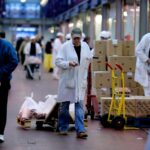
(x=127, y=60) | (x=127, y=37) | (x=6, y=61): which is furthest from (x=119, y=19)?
(x=6, y=61)

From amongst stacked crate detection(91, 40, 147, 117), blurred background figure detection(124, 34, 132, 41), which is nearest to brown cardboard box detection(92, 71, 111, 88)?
stacked crate detection(91, 40, 147, 117)

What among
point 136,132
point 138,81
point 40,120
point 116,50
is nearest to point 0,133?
point 40,120

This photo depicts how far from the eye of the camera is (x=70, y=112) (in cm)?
1007

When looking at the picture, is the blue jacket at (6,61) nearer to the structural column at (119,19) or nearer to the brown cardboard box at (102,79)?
the brown cardboard box at (102,79)

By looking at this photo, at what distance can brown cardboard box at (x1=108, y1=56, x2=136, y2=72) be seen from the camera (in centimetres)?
1228

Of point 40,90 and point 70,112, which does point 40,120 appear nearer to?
point 70,112

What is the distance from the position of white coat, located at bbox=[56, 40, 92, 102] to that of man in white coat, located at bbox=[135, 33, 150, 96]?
201 cm

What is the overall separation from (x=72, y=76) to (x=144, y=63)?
2.40 metres

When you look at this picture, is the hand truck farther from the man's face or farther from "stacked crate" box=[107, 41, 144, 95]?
"stacked crate" box=[107, 41, 144, 95]

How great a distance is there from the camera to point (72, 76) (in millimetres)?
9320

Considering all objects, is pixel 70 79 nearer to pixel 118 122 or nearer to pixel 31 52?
pixel 118 122

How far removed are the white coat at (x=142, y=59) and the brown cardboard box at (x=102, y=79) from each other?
80 centimetres

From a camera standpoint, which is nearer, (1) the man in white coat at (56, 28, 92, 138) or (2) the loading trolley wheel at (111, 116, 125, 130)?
(1) the man in white coat at (56, 28, 92, 138)

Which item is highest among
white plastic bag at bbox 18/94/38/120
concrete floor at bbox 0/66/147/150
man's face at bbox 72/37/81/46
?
man's face at bbox 72/37/81/46
